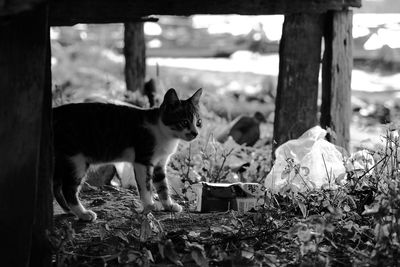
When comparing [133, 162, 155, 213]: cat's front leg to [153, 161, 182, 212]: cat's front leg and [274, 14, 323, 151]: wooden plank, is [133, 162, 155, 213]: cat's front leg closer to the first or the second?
[153, 161, 182, 212]: cat's front leg

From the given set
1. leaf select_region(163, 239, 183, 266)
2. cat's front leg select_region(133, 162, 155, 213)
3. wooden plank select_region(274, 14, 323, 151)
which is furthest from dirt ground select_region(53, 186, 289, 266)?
wooden plank select_region(274, 14, 323, 151)

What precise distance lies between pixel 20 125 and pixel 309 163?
256 centimetres

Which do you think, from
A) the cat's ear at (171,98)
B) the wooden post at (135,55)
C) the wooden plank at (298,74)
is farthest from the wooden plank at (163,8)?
the wooden post at (135,55)

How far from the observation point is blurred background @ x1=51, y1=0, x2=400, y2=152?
39.9 ft

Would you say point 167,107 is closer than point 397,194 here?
No

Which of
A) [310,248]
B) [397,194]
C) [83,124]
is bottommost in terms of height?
[310,248]

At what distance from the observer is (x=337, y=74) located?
6742mm

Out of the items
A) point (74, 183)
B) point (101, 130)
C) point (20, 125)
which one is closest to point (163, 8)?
point (101, 130)

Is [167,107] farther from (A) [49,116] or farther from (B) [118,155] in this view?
(A) [49,116]

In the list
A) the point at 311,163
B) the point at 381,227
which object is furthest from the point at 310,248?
the point at 311,163

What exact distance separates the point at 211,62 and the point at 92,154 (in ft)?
37.6

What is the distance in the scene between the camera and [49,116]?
4059mm

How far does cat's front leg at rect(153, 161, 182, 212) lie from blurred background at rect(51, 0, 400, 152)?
13.8ft

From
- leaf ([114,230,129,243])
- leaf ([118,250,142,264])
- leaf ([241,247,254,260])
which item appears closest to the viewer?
leaf ([118,250,142,264])
